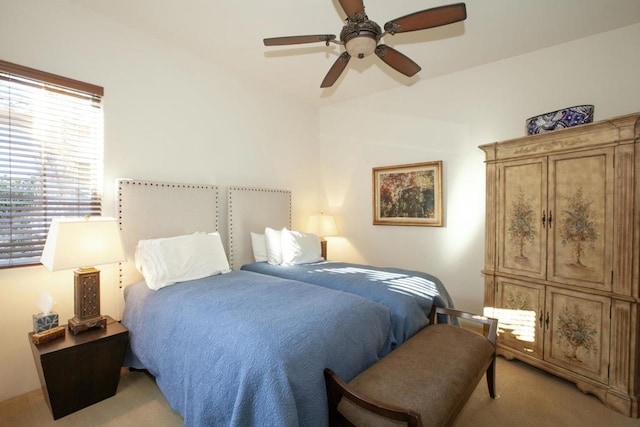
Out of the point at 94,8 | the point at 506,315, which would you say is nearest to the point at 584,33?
the point at 506,315

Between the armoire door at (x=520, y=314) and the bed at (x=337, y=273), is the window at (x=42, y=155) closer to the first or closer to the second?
the bed at (x=337, y=273)

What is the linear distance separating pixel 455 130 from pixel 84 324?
3.92 metres

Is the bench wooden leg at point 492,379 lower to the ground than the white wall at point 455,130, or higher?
lower

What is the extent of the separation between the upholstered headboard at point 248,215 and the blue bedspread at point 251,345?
1133 millimetres

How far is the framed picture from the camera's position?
3.53 meters

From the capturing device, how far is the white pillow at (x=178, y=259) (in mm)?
2298

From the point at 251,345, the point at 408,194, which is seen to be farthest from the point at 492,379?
the point at 408,194

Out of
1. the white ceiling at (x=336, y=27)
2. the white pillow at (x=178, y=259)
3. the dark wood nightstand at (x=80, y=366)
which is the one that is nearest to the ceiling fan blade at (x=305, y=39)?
the white ceiling at (x=336, y=27)

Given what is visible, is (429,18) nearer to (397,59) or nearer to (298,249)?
(397,59)

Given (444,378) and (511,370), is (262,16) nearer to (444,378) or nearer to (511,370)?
(444,378)

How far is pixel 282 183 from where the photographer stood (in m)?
4.08

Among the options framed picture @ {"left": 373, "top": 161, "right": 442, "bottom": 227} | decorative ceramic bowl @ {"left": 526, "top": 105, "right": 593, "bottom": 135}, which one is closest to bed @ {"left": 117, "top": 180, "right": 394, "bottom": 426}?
framed picture @ {"left": 373, "top": 161, "right": 442, "bottom": 227}

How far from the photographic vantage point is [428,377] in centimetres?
153

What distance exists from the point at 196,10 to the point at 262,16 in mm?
523
